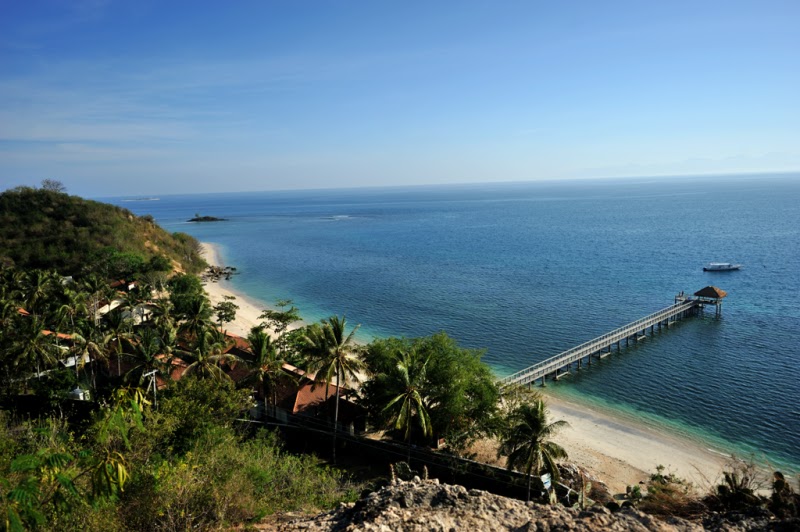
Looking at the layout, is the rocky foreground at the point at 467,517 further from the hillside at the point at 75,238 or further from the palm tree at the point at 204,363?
the hillside at the point at 75,238

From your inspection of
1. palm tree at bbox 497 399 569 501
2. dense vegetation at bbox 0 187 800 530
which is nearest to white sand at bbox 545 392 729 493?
dense vegetation at bbox 0 187 800 530

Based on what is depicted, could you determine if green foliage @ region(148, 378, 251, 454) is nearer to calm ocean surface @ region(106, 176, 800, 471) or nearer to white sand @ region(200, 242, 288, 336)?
calm ocean surface @ region(106, 176, 800, 471)

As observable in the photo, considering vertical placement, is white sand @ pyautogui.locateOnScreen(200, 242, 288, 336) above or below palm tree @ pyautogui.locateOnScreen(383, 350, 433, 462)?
below

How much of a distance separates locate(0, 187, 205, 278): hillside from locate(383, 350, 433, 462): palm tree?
57884 millimetres

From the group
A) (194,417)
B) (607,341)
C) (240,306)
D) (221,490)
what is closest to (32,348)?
(194,417)

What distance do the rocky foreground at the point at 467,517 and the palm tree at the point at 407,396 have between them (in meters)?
10.6

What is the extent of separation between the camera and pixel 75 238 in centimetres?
8144

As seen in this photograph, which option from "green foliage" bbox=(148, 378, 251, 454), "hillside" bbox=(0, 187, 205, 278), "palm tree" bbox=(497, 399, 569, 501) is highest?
"hillside" bbox=(0, 187, 205, 278)

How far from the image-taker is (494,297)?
72000 mm

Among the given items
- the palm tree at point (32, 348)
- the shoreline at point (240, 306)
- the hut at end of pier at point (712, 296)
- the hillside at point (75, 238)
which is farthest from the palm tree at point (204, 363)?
the hut at end of pier at point (712, 296)

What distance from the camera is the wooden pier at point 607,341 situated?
144 feet

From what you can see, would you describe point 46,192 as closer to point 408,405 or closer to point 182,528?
point 408,405

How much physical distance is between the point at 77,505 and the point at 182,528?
2613 millimetres

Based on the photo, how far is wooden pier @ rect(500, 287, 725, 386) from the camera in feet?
144
